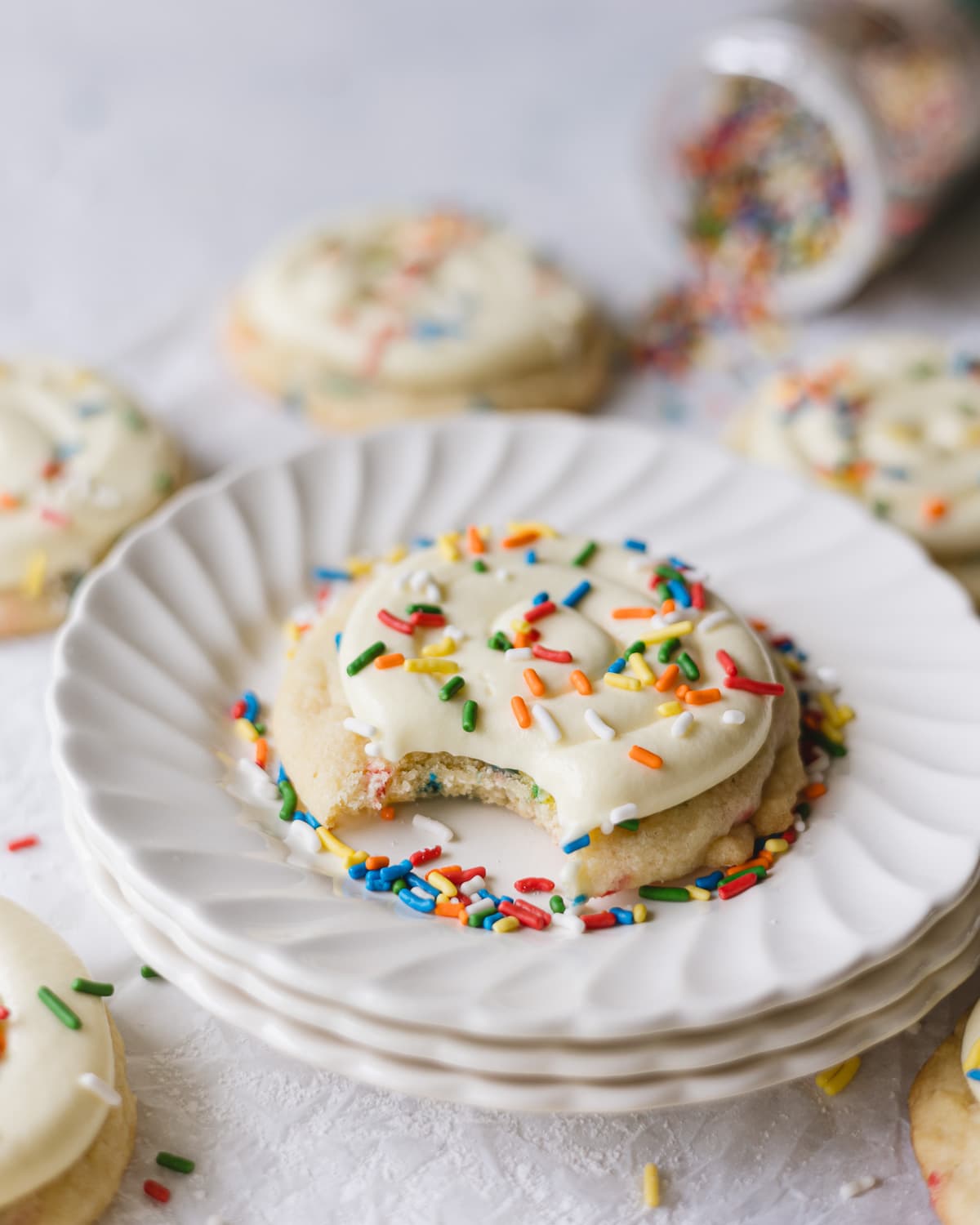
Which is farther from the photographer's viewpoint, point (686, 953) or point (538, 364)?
point (538, 364)

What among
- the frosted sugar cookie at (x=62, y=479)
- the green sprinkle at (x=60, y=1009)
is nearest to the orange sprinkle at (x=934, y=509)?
the frosted sugar cookie at (x=62, y=479)

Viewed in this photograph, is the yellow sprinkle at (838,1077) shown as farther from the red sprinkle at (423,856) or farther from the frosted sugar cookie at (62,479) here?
the frosted sugar cookie at (62,479)

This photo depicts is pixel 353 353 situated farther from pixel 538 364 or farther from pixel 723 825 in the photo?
pixel 723 825

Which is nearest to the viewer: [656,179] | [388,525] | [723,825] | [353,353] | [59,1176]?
[59,1176]

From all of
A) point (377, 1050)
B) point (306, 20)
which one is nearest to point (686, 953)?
point (377, 1050)

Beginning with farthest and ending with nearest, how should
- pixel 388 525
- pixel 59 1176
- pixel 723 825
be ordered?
pixel 388 525
pixel 723 825
pixel 59 1176

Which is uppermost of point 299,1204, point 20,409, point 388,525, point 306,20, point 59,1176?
point 306,20

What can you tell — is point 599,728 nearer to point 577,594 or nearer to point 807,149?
point 577,594

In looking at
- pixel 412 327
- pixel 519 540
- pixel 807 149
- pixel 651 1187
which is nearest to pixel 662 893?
pixel 651 1187
